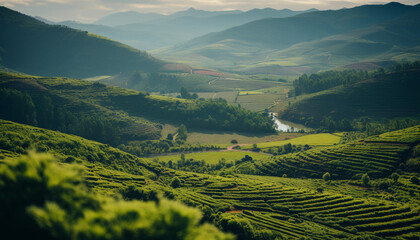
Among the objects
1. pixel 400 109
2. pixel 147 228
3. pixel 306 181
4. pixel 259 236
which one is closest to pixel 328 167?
pixel 306 181

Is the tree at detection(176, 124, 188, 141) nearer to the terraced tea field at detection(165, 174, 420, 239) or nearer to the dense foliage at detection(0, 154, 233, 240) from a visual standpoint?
the terraced tea field at detection(165, 174, 420, 239)

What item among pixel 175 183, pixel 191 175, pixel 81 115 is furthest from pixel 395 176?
pixel 81 115

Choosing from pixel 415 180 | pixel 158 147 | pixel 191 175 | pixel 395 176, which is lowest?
pixel 158 147

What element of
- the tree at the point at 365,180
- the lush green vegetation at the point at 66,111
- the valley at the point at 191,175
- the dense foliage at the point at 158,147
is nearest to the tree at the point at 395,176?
the valley at the point at 191,175

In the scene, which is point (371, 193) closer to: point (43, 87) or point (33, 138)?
point (33, 138)

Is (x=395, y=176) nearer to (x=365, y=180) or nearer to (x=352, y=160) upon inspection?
(x=365, y=180)

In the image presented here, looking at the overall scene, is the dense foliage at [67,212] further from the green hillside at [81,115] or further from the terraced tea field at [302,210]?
the green hillside at [81,115]
